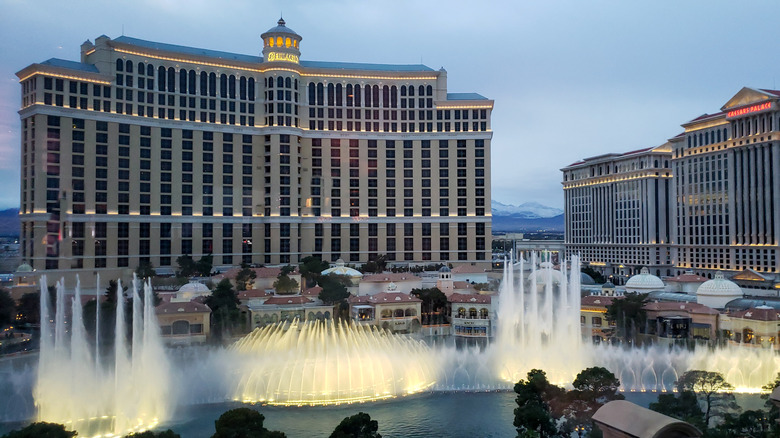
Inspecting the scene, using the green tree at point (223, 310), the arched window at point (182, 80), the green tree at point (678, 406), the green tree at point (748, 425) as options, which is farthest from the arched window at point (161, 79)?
the green tree at point (748, 425)

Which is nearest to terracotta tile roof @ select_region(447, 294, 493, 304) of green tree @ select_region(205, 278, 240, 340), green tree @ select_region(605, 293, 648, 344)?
green tree @ select_region(605, 293, 648, 344)

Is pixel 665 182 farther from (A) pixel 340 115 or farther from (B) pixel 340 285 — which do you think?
(B) pixel 340 285

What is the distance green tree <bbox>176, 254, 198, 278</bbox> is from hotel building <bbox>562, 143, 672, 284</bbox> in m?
A: 50.6

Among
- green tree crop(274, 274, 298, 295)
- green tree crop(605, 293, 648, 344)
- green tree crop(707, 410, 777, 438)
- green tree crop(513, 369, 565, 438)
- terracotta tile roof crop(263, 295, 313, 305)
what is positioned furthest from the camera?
green tree crop(274, 274, 298, 295)

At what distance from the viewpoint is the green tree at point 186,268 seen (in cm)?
5891

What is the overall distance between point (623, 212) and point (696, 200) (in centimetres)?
1197

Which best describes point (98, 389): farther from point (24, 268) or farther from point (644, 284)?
point (644, 284)

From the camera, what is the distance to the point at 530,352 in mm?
35844

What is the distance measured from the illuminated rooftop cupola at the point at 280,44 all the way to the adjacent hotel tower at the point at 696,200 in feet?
148

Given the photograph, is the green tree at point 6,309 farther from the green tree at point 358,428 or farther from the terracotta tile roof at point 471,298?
the terracotta tile roof at point 471,298

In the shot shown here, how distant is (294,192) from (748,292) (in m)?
43.9

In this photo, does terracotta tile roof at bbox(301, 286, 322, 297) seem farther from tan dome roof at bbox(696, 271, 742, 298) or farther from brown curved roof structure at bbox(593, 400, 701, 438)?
brown curved roof structure at bbox(593, 400, 701, 438)

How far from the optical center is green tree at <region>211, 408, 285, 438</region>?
60.1 feet

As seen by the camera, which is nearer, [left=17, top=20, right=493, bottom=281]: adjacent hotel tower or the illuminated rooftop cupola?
[left=17, top=20, right=493, bottom=281]: adjacent hotel tower
